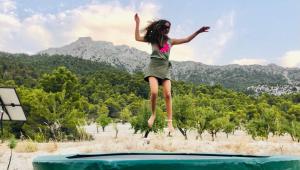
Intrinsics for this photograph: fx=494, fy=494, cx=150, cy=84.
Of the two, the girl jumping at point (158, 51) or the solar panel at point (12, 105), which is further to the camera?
the solar panel at point (12, 105)

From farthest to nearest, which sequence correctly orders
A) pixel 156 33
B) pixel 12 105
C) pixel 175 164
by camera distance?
pixel 12 105, pixel 156 33, pixel 175 164

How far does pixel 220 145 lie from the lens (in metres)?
10.3

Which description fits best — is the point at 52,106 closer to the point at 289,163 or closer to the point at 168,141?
the point at 168,141

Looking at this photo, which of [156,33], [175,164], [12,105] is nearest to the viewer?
[175,164]

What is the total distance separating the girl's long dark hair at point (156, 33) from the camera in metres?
5.78

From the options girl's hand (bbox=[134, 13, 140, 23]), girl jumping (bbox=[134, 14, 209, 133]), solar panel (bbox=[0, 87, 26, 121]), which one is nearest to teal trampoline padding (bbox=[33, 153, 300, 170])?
girl jumping (bbox=[134, 14, 209, 133])

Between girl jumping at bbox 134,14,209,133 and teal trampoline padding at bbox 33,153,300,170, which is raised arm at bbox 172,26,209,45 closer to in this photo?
girl jumping at bbox 134,14,209,133

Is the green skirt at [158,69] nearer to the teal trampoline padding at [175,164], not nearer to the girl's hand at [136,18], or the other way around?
the girl's hand at [136,18]

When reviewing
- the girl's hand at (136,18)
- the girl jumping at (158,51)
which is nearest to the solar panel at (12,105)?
the girl jumping at (158,51)

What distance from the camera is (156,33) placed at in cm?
582

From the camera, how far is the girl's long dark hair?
5781 millimetres

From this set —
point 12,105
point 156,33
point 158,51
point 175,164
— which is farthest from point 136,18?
point 175,164

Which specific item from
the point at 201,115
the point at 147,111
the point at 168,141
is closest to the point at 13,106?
the point at 168,141

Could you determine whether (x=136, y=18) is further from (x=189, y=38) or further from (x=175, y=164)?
(x=175, y=164)
